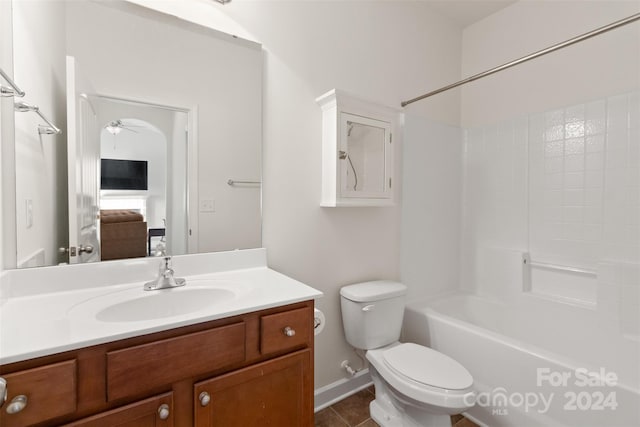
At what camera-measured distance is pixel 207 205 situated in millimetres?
1420

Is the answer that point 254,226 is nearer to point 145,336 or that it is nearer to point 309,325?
point 309,325

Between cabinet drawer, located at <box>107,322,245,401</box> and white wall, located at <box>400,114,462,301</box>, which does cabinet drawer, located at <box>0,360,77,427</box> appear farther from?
white wall, located at <box>400,114,462,301</box>

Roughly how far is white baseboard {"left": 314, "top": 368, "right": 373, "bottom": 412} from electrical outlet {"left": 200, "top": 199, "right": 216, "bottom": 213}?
1205mm

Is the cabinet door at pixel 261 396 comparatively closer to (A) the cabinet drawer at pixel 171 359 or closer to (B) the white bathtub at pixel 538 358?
(A) the cabinet drawer at pixel 171 359

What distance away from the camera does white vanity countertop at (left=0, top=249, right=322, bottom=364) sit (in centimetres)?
72

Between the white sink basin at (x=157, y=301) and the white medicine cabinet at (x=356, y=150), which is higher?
the white medicine cabinet at (x=356, y=150)

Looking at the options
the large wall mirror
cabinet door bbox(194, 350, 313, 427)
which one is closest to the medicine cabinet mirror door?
the large wall mirror

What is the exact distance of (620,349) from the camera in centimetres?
169

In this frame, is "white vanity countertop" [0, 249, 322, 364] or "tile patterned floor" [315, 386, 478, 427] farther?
"tile patterned floor" [315, 386, 478, 427]

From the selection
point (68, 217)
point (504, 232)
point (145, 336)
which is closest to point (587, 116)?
point (504, 232)

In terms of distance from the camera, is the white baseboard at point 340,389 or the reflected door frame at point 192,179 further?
the white baseboard at point 340,389

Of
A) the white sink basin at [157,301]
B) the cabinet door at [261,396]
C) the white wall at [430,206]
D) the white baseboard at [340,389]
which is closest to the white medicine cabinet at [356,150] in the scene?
the white wall at [430,206]

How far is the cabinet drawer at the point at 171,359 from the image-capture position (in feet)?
2.55

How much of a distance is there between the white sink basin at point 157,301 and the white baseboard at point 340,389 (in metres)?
0.97
